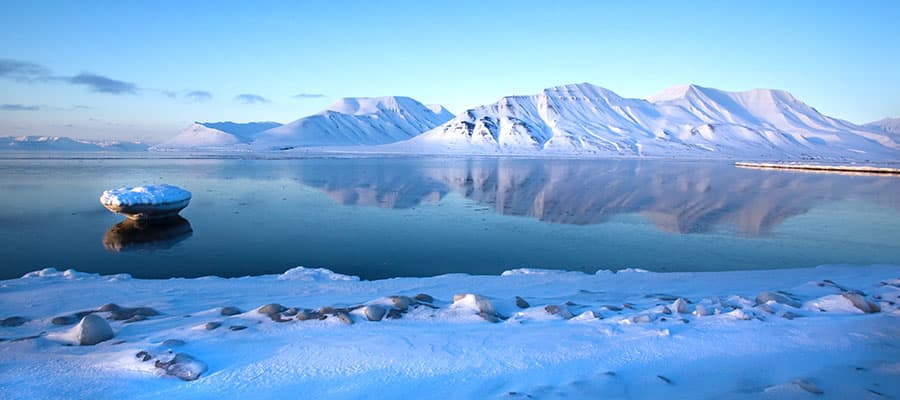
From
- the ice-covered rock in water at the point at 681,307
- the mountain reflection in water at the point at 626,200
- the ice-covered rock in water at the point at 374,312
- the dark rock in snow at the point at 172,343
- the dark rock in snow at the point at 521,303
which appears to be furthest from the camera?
the mountain reflection in water at the point at 626,200

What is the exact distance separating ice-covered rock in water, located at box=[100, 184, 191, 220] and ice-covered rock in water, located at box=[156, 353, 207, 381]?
1014 cm

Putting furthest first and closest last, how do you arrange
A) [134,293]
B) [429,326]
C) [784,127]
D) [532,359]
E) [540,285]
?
[784,127] → [540,285] → [134,293] → [429,326] → [532,359]

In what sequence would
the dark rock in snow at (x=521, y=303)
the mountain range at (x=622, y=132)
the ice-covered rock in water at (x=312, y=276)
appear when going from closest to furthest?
the dark rock in snow at (x=521, y=303), the ice-covered rock in water at (x=312, y=276), the mountain range at (x=622, y=132)

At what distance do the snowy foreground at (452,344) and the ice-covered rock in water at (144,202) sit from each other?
18.7 feet

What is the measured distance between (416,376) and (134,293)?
499 centimetres

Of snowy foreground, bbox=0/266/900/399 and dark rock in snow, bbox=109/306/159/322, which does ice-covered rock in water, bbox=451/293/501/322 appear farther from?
dark rock in snow, bbox=109/306/159/322

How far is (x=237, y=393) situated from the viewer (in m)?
3.79

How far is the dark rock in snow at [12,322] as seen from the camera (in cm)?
542

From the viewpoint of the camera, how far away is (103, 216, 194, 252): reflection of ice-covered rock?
10.8 meters

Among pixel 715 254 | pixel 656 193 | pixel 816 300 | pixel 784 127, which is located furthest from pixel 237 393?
pixel 784 127

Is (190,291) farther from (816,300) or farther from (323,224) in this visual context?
(816,300)

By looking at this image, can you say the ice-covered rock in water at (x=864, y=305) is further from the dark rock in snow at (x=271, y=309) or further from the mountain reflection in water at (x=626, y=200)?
the mountain reflection in water at (x=626, y=200)

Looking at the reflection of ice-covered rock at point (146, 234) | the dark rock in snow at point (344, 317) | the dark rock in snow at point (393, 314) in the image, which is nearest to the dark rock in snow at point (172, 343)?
the dark rock in snow at point (344, 317)

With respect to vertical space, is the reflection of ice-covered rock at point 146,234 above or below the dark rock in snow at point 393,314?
below
